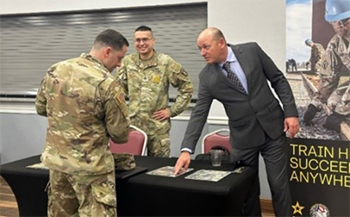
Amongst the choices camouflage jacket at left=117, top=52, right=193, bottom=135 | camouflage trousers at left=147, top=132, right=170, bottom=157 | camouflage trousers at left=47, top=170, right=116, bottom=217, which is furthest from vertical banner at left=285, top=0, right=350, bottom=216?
camouflage trousers at left=47, top=170, right=116, bottom=217

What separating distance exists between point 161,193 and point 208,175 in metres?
0.27

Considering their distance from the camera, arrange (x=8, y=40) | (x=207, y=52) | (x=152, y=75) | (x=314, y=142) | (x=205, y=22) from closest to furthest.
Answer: (x=207, y=52)
(x=314, y=142)
(x=152, y=75)
(x=205, y=22)
(x=8, y=40)

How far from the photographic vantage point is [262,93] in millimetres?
2389

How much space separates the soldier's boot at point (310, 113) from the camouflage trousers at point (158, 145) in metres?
1.14

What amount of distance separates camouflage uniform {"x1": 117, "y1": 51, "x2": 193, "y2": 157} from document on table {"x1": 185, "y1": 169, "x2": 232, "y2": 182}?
117cm

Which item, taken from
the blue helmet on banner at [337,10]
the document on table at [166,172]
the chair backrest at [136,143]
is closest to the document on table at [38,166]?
the document on table at [166,172]

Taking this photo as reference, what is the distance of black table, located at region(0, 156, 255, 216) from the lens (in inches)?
74.8

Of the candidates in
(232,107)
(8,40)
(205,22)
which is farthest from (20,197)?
(8,40)

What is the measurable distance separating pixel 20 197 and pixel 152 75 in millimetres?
1457

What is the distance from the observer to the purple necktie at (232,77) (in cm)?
238

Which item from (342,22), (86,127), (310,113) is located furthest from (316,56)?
(86,127)

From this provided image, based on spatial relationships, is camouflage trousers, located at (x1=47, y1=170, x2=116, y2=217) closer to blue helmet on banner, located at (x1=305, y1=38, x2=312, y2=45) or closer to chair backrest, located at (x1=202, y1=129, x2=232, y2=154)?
chair backrest, located at (x1=202, y1=129, x2=232, y2=154)

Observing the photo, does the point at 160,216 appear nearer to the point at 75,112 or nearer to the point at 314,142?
the point at 75,112

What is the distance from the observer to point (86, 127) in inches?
76.2
